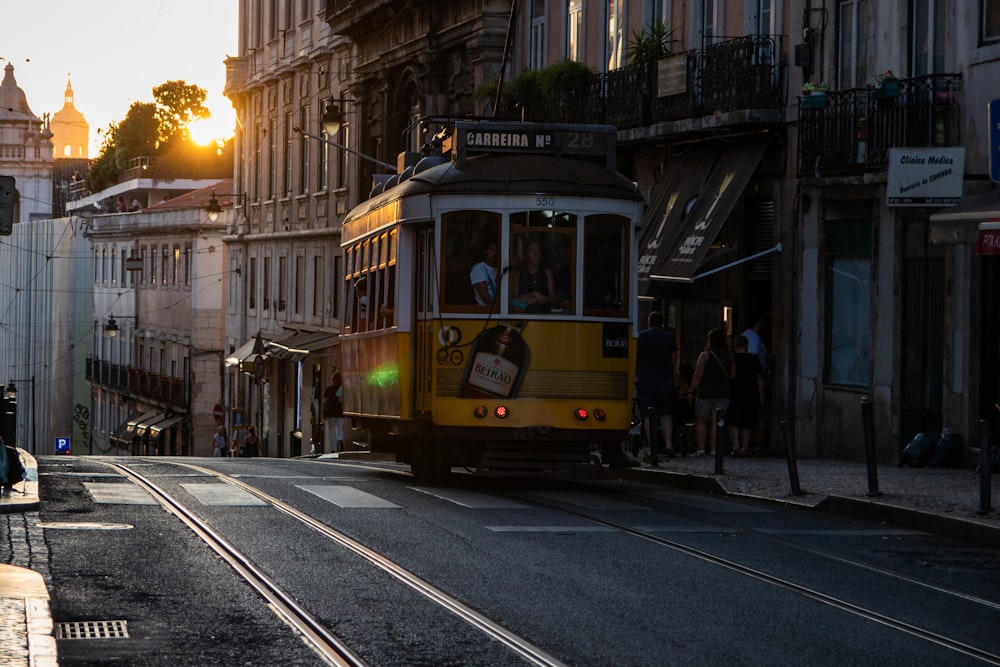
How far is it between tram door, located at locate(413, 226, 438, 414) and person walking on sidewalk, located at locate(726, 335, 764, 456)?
6468 mm

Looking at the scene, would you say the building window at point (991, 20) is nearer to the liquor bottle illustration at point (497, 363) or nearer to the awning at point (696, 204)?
the awning at point (696, 204)

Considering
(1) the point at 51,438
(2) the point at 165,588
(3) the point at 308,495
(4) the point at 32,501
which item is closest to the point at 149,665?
(2) the point at 165,588

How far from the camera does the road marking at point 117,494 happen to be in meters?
15.4

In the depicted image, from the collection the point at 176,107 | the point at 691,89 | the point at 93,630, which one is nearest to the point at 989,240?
the point at 93,630

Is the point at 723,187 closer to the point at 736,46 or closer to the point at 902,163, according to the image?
the point at 736,46

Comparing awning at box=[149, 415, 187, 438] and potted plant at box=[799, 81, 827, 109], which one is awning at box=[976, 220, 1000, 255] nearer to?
potted plant at box=[799, 81, 827, 109]

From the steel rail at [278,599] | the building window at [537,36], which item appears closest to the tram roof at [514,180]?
the steel rail at [278,599]

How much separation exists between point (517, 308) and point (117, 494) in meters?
4.04

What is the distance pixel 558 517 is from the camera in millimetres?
14773

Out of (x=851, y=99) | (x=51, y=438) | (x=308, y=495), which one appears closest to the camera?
(x=308, y=495)

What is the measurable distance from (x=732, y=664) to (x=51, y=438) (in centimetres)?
8641

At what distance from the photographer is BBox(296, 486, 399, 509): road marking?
1555 centimetres

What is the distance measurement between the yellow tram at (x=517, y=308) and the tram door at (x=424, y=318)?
19mm

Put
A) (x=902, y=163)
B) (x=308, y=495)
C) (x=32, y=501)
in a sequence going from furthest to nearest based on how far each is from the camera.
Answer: (x=902, y=163) → (x=308, y=495) → (x=32, y=501)
